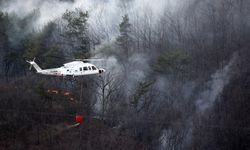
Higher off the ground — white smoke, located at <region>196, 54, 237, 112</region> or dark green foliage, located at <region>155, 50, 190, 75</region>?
dark green foliage, located at <region>155, 50, 190, 75</region>

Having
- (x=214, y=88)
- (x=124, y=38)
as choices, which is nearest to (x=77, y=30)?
(x=124, y=38)

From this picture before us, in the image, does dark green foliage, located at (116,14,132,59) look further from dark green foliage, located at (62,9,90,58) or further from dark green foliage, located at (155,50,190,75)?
dark green foliage, located at (155,50,190,75)

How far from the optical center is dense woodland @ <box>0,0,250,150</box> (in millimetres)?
58656

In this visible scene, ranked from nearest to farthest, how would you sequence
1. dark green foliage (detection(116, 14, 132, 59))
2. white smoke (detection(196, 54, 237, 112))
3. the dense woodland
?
1. the dense woodland
2. dark green foliage (detection(116, 14, 132, 59))
3. white smoke (detection(196, 54, 237, 112))

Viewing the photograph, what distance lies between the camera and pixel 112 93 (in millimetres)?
64375

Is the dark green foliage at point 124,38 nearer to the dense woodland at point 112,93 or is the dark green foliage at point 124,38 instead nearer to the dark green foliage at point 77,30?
the dense woodland at point 112,93

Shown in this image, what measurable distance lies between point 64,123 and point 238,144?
23.1m

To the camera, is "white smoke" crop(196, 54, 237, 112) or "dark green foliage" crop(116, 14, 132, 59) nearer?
"dark green foliage" crop(116, 14, 132, 59)

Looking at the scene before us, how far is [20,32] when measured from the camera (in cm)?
6600

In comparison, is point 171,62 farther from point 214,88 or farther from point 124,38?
point 214,88

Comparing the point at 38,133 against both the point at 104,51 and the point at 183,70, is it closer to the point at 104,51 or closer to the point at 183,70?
the point at 104,51

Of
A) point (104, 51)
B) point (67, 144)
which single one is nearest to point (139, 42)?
point (104, 51)

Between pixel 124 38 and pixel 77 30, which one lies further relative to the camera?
pixel 124 38

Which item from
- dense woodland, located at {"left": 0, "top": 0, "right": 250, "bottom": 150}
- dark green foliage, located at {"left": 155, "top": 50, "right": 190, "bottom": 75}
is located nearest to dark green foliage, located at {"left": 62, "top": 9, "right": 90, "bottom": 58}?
dense woodland, located at {"left": 0, "top": 0, "right": 250, "bottom": 150}
